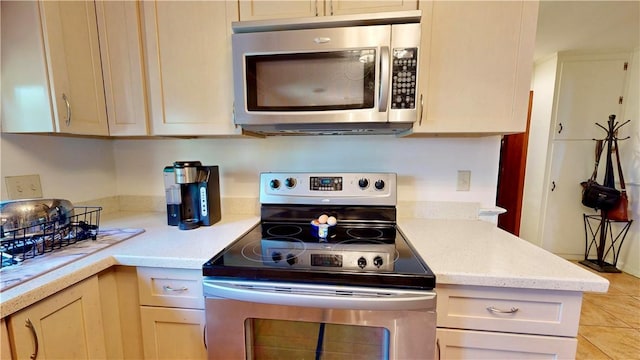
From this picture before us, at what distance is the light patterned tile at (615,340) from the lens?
173cm

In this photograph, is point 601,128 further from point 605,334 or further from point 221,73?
point 221,73

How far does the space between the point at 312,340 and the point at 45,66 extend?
1.47m

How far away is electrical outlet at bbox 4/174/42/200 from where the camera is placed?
1151mm

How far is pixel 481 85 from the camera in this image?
3.69ft

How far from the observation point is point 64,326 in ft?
2.67

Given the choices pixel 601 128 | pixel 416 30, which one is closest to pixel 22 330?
pixel 416 30

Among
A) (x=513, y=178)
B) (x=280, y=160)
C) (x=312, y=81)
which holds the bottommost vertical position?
(x=513, y=178)

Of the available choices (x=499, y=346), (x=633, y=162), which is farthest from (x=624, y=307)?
(x=499, y=346)

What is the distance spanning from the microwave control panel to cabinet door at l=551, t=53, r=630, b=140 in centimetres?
287

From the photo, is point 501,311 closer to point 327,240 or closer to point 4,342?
point 327,240

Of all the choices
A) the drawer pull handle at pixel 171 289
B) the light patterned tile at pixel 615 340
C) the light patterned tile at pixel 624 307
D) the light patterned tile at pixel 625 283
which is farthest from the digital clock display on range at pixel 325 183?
the light patterned tile at pixel 625 283

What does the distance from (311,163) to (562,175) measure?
310cm

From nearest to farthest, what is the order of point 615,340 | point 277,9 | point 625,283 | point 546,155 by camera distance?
point 277,9
point 615,340
point 625,283
point 546,155

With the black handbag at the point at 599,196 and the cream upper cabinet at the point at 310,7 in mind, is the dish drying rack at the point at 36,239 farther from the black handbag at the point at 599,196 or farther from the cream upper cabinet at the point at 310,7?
the black handbag at the point at 599,196
